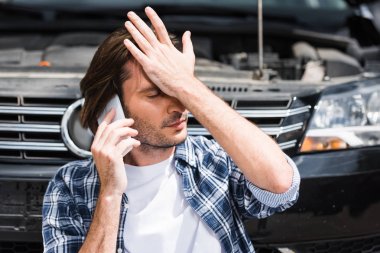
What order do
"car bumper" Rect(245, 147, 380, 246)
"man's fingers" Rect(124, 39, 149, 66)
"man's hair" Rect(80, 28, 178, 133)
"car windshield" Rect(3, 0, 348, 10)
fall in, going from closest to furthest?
1. "man's fingers" Rect(124, 39, 149, 66)
2. "man's hair" Rect(80, 28, 178, 133)
3. "car bumper" Rect(245, 147, 380, 246)
4. "car windshield" Rect(3, 0, 348, 10)

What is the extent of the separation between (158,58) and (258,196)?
0.47m

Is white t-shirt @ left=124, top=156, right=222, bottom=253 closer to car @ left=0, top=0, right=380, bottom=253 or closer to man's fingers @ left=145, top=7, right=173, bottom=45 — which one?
man's fingers @ left=145, top=7, right=173, bottom=45

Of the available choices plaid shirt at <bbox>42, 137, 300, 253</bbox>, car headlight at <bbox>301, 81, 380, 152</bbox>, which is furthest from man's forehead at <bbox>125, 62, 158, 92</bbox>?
car headlight at <bbox>301, 81, 380, 152</bbox>

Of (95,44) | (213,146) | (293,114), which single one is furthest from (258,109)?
(95,44)

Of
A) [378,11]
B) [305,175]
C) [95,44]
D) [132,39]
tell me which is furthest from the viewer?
[378,11]

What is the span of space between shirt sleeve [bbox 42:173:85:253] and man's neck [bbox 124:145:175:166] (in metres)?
0.22

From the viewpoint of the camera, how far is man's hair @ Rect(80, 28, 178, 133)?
6.90 ft

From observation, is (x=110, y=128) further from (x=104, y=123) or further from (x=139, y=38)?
(x=139, y=38)

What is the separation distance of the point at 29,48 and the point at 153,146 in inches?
75.6

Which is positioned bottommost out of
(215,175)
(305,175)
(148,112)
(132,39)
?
(305,175)

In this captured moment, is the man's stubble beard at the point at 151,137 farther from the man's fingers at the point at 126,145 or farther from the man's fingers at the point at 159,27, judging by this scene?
the man's fingers at the point at 159,27

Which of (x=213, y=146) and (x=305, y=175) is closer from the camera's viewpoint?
(x=213, y=146)

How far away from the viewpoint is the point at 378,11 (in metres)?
4.46

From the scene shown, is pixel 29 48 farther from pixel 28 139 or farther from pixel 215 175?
pixel 215 175
